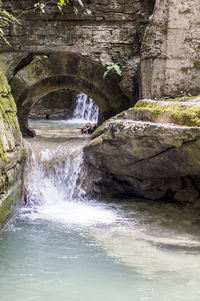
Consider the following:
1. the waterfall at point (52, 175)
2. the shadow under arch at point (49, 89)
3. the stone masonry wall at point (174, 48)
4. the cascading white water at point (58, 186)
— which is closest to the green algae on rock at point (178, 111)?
the stone masonry wall at point (174, 48)

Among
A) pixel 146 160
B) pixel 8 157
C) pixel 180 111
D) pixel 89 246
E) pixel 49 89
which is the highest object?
pixel 49 89

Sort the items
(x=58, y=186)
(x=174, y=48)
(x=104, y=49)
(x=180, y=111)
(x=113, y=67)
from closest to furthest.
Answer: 1. (x=180, y=111)
2. (x=174, y=48)
3. (x=58, y=186)
4. (x=113, y=67)
5. (x=104, y=49)

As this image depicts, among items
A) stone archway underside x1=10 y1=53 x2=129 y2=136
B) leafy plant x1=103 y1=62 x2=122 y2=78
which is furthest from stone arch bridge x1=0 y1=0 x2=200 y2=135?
leafy plant x1=103 y1=62 x2=122 y2=78

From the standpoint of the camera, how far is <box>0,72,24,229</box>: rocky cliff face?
4348 millimetres

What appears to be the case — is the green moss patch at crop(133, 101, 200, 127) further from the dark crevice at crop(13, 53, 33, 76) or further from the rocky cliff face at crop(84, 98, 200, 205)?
the dark crevice at crop(13, 53, 33, 76)

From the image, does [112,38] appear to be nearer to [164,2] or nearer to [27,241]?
[164,2]

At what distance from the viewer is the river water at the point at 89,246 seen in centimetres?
308

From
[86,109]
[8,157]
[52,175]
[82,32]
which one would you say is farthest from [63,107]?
[8,157]

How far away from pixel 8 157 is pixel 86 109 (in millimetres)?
11292

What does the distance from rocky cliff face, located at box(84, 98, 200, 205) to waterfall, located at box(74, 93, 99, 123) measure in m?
8.66

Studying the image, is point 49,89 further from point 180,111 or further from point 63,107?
point 63,107

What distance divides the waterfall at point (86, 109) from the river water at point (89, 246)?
8.96 metres

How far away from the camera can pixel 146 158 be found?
17.4ft

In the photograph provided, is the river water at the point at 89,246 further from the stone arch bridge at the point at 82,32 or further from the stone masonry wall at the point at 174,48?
the stone arch bridge at the point at 82,32
